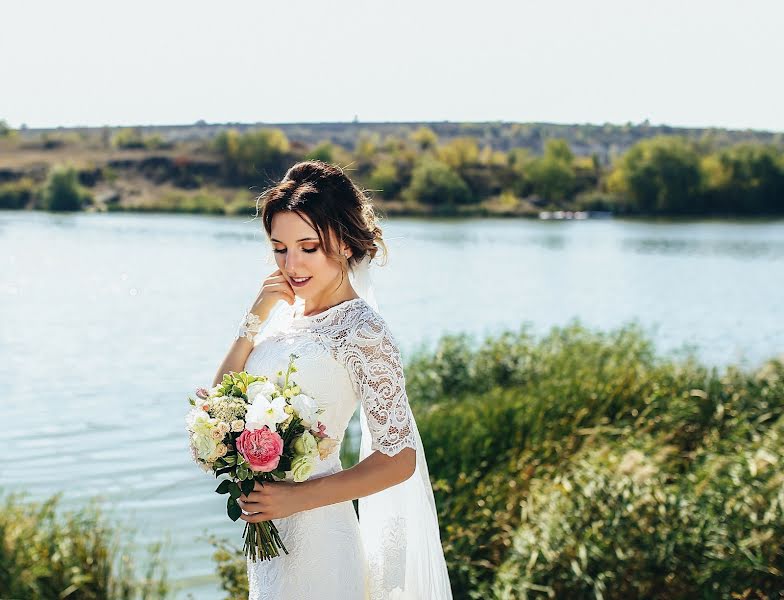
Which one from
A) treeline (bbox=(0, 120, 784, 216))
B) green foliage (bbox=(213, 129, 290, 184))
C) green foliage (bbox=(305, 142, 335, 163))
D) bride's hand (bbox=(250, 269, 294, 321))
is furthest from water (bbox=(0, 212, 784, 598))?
green foliage (bbox=(305, 142, 335, 163))

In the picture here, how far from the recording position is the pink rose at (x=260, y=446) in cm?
232

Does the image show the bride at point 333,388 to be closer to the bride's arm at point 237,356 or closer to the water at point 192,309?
the bride's arm at point 237,356

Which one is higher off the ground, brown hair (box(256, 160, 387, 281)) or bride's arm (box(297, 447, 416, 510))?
brown hair (box(256, 160, 387, 281))

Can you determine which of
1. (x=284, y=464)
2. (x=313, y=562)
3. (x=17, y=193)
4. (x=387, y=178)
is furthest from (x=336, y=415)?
(x=17, y=193)

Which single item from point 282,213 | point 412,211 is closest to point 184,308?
point 282,213

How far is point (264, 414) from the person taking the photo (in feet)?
7.68

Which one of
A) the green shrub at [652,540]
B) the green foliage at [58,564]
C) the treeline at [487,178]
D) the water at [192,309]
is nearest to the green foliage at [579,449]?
the green shrub at [652,540]

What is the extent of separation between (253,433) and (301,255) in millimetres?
544

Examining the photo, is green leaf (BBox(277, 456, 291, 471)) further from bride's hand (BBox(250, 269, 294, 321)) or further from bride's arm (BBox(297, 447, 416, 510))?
bride's hand (BBox(250, 269, 294, 321))

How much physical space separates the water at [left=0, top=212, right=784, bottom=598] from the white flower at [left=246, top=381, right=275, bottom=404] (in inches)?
43.9

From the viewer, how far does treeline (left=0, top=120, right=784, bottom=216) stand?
6575 centimetres

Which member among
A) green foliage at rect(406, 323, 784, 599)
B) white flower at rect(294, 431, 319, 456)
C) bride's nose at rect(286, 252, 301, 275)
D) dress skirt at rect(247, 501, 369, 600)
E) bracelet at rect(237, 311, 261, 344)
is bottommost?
green foliage at rect(406, 323, 784, 599)

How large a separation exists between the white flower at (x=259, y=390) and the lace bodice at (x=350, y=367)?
16 centimetres

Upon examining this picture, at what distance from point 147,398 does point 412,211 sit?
165 feet
